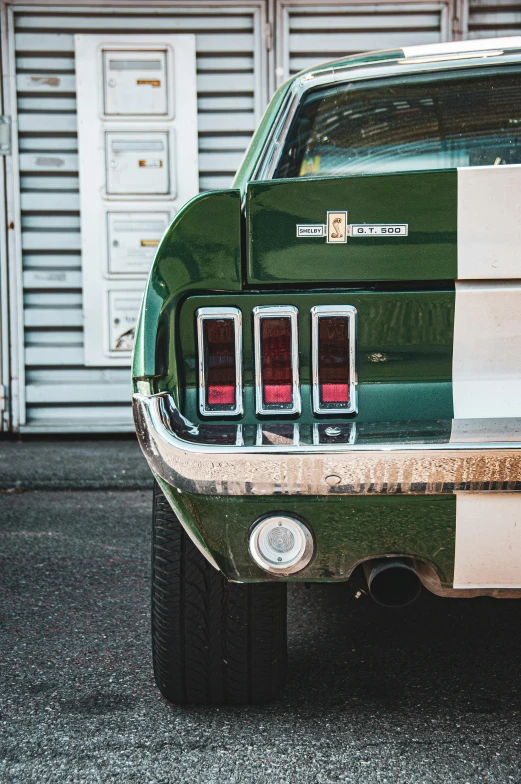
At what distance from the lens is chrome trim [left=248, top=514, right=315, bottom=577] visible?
5.43 feet

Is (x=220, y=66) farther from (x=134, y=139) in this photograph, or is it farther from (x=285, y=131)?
(x=285, y=131)

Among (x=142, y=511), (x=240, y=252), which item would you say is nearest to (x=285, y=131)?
(x=240, y=252)

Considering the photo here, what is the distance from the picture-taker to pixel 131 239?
6.32 m

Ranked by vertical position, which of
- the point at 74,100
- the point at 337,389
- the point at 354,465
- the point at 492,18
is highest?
the point at 492,18

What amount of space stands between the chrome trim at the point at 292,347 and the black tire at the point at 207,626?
0.41m

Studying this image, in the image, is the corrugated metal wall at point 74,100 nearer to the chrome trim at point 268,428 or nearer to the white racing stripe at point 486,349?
the chrome trim at point 268,428

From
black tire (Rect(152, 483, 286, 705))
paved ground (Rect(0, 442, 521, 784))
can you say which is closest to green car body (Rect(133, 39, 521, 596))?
black tire (Rect(152, 483, 286, 705))

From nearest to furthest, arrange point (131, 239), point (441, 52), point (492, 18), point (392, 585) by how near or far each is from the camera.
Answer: point (392, 585), point (441, 52), point (131, 239), point (492, 18)

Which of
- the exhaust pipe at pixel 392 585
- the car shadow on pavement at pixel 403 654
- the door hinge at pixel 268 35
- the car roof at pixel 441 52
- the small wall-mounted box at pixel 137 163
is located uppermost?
the door hinge at pixel 268 35

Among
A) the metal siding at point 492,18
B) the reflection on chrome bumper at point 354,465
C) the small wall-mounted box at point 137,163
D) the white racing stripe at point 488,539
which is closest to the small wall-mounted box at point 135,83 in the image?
the small wall-mounted box at point 137,163

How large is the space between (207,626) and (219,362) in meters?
0.67

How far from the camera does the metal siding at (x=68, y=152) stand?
6199 millimetres

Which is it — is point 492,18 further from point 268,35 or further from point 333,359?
point 333,359

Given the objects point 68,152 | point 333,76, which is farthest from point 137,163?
point 333,76
